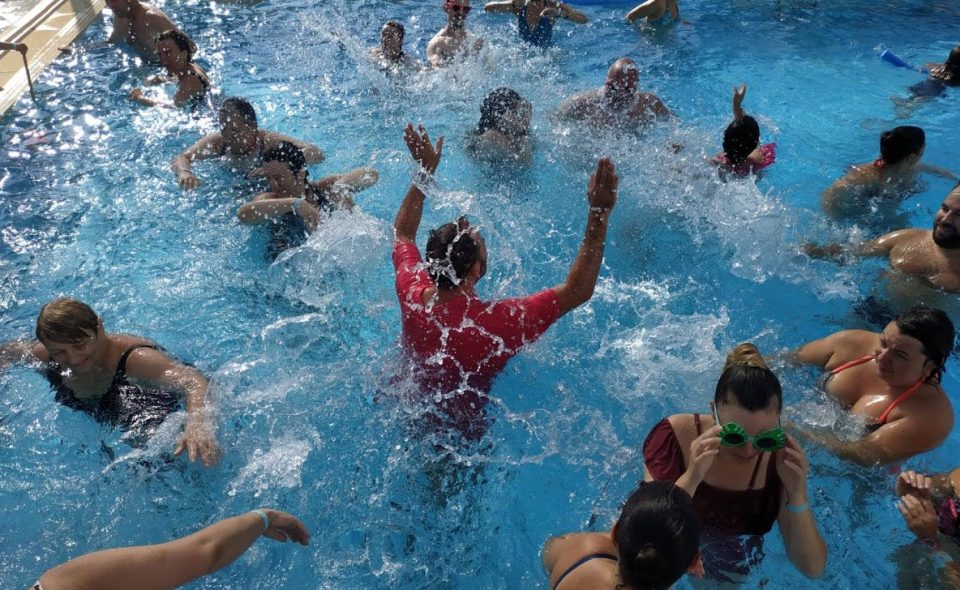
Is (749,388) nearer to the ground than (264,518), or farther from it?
farther from it

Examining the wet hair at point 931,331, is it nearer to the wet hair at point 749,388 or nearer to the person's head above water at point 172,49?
the wet hair at point 749,388

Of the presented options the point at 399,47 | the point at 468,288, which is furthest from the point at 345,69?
the point at 468,288

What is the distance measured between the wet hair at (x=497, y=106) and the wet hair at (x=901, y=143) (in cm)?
300

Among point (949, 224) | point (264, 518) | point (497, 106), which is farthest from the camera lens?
point (497, 106)

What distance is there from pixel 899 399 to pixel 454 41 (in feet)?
22.2

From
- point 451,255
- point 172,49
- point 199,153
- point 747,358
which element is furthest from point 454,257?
point 172,49

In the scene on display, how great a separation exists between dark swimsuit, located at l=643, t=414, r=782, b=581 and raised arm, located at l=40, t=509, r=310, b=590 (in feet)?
5.28

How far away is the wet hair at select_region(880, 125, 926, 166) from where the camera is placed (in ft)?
17.1

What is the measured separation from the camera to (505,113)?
5977 millimetres

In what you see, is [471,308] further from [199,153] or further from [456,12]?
[456,12]

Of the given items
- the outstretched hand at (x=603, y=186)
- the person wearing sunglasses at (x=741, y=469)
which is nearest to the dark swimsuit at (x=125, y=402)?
the outstretched hand at (x=603, y=186)

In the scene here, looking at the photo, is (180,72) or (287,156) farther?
(180,72)

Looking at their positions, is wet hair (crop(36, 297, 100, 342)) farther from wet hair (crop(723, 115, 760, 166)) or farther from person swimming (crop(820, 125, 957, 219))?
person swimming (crop(820, 125, 957, 219))

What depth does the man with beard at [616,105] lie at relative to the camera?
641 centimetres
